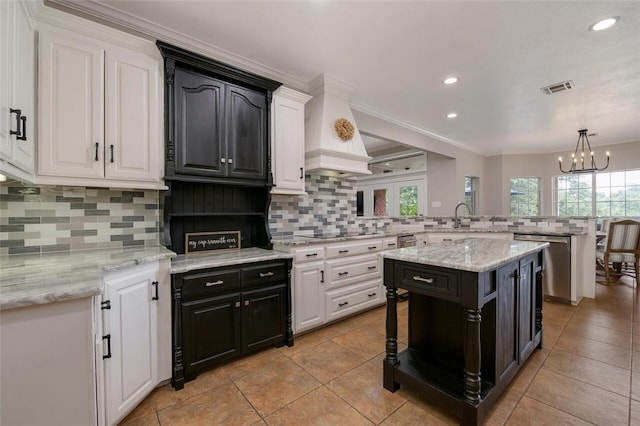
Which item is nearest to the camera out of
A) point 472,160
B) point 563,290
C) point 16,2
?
point 16,2

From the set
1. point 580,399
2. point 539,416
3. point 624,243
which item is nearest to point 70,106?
point 539,416

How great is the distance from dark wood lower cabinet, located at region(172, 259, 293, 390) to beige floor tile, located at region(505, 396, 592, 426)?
5.44 feet

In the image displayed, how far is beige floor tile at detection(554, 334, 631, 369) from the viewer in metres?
2.21

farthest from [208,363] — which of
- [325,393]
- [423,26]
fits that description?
[423,26]

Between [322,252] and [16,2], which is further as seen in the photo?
[322,252]

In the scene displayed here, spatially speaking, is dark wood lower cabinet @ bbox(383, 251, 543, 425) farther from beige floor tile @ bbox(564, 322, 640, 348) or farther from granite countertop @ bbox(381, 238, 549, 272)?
beige floor tile @ bbox(564, 322, 640, 348)

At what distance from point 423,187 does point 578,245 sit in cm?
329

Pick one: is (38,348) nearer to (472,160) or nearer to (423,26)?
(423,26)

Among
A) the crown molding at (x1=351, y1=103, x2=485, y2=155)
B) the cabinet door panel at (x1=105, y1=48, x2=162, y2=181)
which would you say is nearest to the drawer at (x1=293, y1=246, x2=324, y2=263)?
the cabinet door panel at (x1=105, y1=48, x2=162, y2=181)

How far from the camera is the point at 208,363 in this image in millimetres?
2006

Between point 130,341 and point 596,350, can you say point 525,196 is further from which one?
point 130,341

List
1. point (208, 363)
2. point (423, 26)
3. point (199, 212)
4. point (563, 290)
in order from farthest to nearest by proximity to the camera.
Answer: point (563, 290), point (199, 212), point (423, 26), point (208, 363)

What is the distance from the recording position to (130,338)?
159cm

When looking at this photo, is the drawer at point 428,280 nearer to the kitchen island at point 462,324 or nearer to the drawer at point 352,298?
the kitchen island at point 462,324
